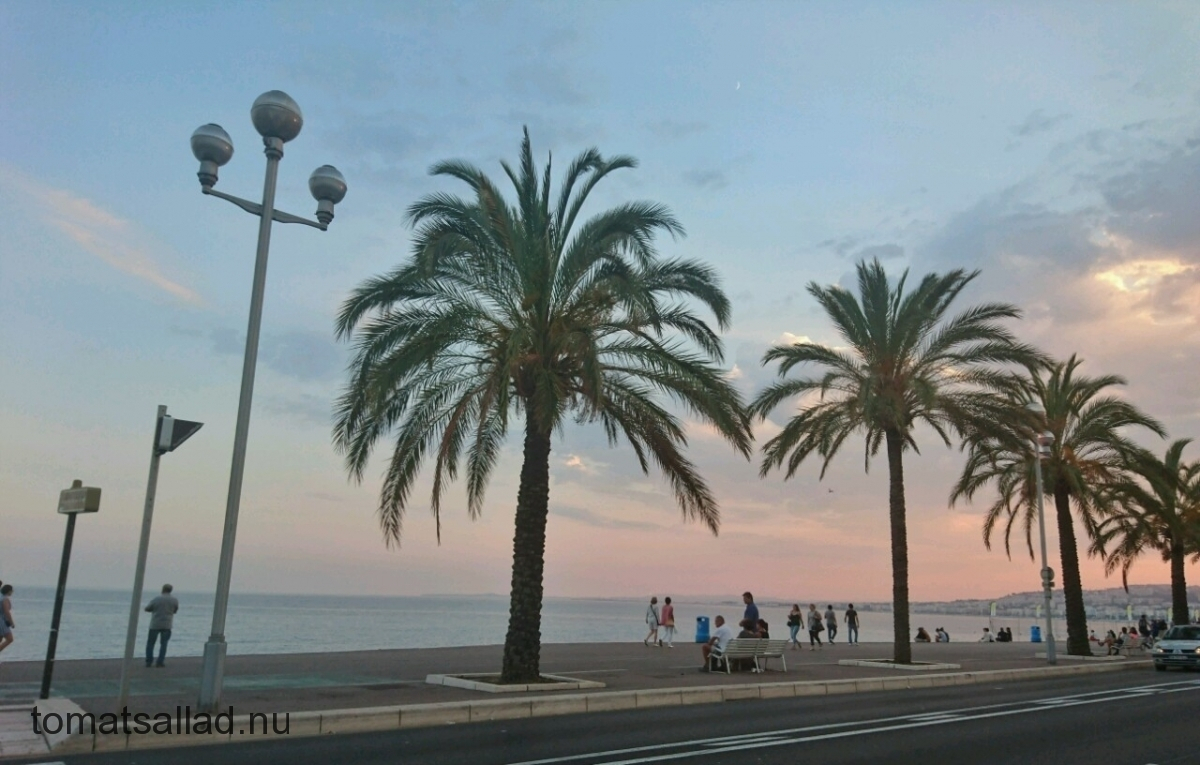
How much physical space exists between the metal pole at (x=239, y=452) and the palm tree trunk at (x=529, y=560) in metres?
4.89

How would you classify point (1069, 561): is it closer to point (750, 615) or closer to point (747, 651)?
point (750, 615)

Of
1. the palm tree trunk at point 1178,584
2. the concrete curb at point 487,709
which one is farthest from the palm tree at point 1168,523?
the concrete curb at point 487,709

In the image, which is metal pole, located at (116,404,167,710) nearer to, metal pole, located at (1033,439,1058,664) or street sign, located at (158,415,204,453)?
street sign, located at (158,415,204,453)

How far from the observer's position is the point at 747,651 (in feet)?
63.6

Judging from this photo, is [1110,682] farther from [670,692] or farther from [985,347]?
[670,692]

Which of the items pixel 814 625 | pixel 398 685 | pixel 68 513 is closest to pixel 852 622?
pixel 814 625

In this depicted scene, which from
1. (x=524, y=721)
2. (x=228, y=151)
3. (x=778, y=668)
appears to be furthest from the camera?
(x=778, y=668)

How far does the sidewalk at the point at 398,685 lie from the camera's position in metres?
11.2

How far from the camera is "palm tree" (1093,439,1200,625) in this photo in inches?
1336

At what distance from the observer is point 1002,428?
→ 76.2ft

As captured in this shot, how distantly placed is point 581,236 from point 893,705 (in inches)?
383

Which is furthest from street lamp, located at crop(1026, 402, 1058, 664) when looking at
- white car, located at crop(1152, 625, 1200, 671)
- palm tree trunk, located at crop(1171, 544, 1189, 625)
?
palm tree trunk, located at crop(1171, 544, 1189, 625)

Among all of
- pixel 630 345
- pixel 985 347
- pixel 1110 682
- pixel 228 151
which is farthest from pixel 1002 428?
pixel 228 151

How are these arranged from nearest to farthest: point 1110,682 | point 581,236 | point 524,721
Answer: point 524,721, point 581,236, point 1110,682
